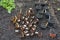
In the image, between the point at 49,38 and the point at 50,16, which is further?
the point at 50,16

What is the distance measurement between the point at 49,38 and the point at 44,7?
97 centimetres

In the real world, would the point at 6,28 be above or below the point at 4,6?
below

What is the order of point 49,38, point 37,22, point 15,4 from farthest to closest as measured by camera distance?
point 15,4 < point 37,22 < point 49,38

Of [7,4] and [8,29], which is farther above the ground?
[7,4]

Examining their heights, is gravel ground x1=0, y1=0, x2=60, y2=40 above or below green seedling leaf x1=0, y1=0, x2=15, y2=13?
below

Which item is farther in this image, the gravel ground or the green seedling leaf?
the green seedling leaf

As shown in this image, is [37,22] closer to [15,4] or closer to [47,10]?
[47,10]

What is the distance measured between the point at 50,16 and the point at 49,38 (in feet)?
2.30

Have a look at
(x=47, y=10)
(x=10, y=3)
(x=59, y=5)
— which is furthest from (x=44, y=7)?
(x=10, y=3)

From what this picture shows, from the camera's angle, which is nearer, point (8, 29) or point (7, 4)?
point (8, 29)

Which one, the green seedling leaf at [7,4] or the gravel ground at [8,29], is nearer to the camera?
the gravel ground at [8,29]

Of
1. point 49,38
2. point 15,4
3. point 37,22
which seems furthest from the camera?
point 15,4

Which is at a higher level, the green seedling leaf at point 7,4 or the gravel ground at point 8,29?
the green seedling leaf at point 7,4

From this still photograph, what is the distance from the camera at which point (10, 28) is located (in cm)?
476
